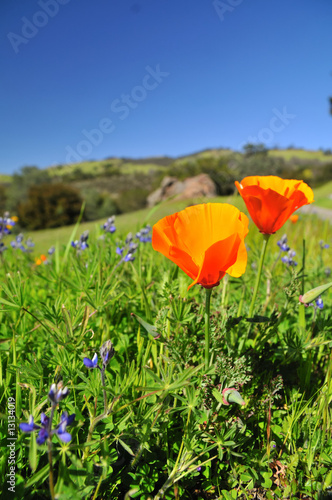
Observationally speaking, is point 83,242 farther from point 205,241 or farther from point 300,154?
point 300,154

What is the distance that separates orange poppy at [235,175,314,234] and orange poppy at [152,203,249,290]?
0.40 feet

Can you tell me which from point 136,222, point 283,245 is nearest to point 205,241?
point 283,245

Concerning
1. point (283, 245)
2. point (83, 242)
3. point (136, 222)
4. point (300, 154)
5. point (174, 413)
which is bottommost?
point (174, 413)

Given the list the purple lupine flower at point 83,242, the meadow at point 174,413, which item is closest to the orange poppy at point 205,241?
the meadow at point 174,413

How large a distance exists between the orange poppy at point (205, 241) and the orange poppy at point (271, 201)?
0.12 meters

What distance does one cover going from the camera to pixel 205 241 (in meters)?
0.83

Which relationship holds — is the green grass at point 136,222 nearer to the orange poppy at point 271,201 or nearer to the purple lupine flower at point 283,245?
the purple lupine flower at point 283,245

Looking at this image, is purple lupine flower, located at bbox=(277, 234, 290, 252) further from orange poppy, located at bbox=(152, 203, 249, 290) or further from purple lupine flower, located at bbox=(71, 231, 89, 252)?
purple lupine flower, located at bbox=(71, 231, 89, 252)

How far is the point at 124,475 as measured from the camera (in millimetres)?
913

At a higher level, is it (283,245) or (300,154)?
(300,154)

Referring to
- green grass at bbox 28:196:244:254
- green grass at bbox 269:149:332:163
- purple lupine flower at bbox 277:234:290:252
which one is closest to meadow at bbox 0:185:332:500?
purple lupine flower at bbox 277:234:290:252

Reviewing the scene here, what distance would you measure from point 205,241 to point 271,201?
0.24m

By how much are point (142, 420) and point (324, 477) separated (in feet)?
2.04

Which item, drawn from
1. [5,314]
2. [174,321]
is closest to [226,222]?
[174,321]
